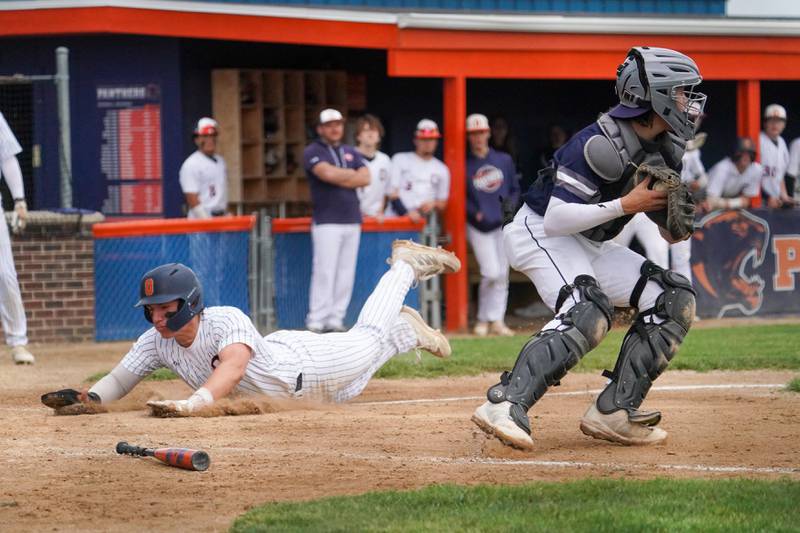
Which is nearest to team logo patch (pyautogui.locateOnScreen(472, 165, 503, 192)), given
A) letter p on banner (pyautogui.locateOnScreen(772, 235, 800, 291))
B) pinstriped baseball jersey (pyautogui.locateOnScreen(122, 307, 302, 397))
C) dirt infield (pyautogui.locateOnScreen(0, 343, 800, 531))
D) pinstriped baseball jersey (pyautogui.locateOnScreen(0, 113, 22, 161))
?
letter p on banner (pyautogui.locateOnScreen(772, 235, 800, 291))

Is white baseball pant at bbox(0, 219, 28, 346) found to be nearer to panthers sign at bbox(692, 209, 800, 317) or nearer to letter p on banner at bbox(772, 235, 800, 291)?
panthers sign at bbox(692, 209, 800, 317)

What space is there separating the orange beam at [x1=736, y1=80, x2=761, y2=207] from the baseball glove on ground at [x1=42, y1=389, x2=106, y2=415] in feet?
34.9

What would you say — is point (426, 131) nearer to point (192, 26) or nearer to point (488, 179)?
point (488, 179)

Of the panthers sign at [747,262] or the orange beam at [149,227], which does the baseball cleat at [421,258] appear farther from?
the panthers sign at [747,262]

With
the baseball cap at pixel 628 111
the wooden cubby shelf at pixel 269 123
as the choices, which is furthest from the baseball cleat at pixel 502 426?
the wooden cubby shelf at pixel 269 123

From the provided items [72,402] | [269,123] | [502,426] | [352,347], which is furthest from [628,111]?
[269,123]

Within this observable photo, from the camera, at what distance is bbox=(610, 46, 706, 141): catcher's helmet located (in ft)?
22.5

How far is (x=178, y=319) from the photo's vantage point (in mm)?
7742

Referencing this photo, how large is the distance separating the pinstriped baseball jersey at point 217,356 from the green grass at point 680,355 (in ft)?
8.92

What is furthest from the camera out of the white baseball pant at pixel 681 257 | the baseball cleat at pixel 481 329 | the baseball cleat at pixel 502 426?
the white baseball pant at pixel 681 257

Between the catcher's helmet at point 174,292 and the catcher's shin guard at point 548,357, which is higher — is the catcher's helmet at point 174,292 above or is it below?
above

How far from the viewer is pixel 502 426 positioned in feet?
21.7

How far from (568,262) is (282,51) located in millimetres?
10951

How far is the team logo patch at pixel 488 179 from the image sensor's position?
607 inches
